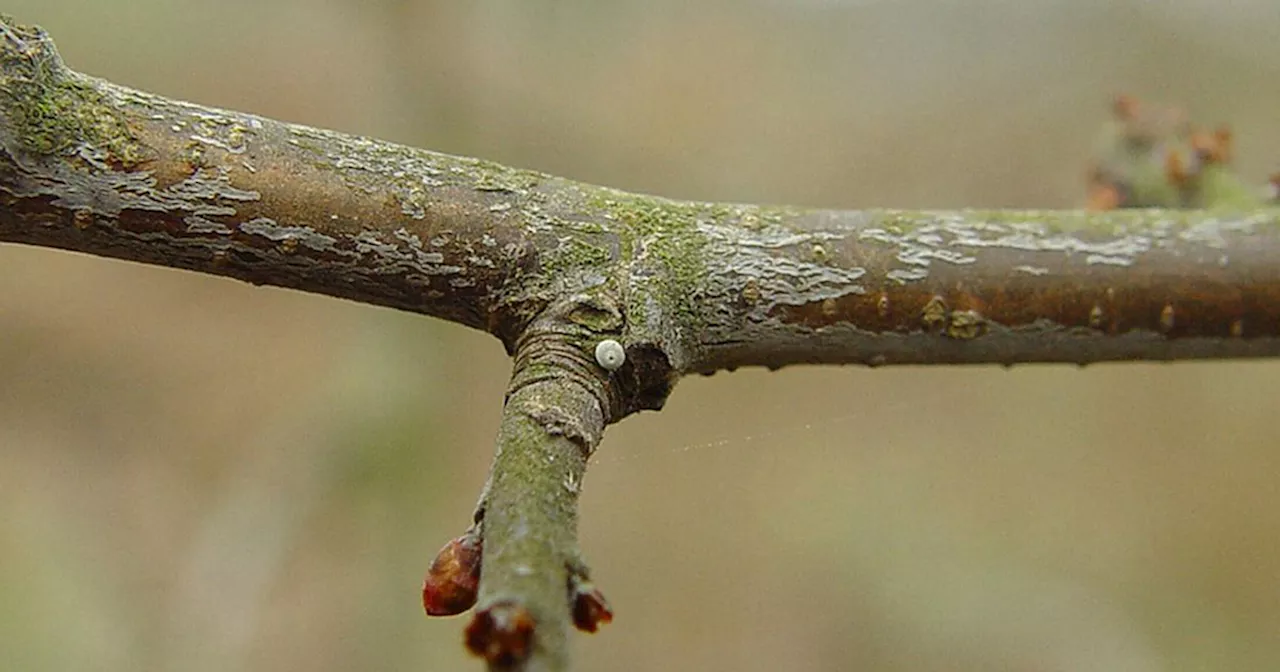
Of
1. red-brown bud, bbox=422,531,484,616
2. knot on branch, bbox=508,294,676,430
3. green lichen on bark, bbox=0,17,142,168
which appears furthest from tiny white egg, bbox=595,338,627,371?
green lichen on bark, bbox=0,17,142,168

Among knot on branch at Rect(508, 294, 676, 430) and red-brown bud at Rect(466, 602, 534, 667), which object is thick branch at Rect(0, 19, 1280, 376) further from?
red-brown bud at Rect(466, 602, 534, 667)

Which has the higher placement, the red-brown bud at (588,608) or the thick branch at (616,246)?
the thick branch at (616,246)

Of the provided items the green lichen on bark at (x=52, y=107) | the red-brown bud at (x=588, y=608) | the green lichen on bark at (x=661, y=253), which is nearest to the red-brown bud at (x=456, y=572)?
the red-brown bud at (x=588, y=608)

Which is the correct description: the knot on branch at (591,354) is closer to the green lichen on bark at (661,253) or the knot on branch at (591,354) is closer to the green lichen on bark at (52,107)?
the green lichen on bark at (661,253)

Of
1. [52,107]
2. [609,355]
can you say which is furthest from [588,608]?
[52,107]

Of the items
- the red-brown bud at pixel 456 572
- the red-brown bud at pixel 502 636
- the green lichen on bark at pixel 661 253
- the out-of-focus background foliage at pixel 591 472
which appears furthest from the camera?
the out-of-focus background foliage at pixel 591 472

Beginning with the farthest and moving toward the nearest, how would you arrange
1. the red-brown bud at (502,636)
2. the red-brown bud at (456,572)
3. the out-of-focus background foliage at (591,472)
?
the out-of-focus background foliage at (591,472), the red-brown bud at (456,572), the red-brown bud at (502,636)

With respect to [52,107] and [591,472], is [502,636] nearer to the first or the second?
[52,107]

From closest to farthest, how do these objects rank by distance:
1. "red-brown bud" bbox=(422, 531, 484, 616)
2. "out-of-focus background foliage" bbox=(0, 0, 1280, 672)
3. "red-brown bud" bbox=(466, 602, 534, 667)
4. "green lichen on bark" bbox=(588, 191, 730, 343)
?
"red-brown bud" bbox=(466, 602, 534, 667)
"red-brown bud" bbox=(422, 531, 484, 616)
"green lichen on bark" bbox=(588, 191, 730, 343)
"out-of-focus background foliage" bbox=(0, 0, 1280, 672)
